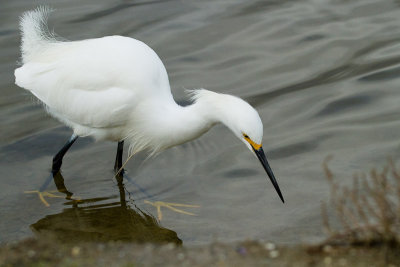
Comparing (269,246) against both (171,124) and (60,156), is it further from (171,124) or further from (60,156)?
(60,156)

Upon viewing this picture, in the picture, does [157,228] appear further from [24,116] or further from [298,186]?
[24,116]

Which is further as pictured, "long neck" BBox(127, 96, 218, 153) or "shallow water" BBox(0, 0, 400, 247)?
"shallow water" BBox(0, 0, 400, 247)

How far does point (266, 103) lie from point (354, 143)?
4.19ft

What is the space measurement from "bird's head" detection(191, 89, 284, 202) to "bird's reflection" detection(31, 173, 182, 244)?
944 millimetres

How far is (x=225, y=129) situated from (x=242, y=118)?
86.9 inches

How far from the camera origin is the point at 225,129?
647cm

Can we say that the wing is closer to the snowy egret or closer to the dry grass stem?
the snowy egret

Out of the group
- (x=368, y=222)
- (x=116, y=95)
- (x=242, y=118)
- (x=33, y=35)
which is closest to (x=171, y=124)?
(x=116, y=95)

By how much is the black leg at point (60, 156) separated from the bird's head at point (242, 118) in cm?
169

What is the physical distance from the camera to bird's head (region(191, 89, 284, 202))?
4.24m

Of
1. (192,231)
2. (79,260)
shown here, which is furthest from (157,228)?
(79,260)

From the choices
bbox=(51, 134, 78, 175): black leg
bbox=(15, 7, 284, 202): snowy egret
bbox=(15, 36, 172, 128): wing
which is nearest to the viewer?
bbox=(15, 7, 284, 202): snowy egret

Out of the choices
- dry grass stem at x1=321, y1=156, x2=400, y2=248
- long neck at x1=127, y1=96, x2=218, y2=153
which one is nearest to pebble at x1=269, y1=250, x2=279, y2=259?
dry grass stem at x1=321, y1=156, x2=400, y2=248

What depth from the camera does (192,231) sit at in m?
4.84
